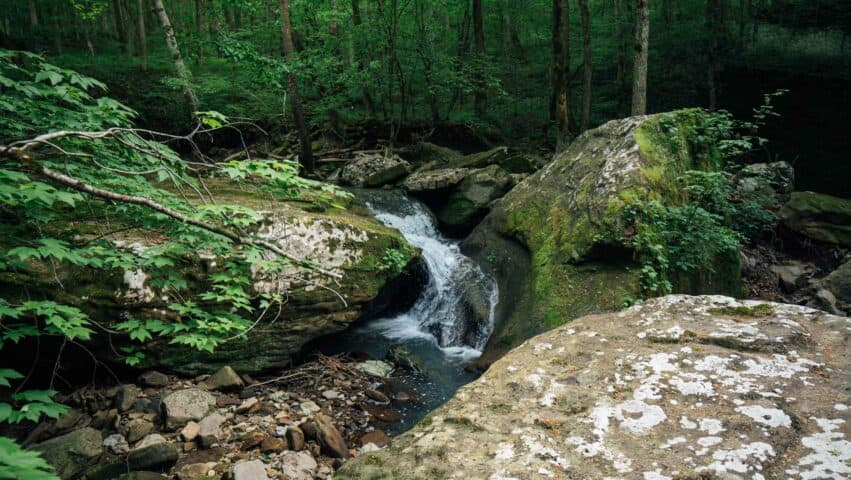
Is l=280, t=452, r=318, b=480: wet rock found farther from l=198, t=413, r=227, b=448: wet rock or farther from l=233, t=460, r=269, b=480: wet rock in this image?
l=198, t=413, r=227, b=448: wet rock

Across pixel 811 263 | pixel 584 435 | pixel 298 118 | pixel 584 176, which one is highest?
pixel 298 118

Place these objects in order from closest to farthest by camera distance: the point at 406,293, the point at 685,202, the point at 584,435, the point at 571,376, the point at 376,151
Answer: the point at 584,435
the point at 571,376
the point at 685,202
the point at 406,293
the point at 376,151

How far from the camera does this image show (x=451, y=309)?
7750 millimetres

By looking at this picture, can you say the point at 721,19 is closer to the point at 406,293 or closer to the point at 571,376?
the point at 406,293

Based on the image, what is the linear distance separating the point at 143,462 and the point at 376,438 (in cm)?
225

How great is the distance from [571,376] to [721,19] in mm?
20574

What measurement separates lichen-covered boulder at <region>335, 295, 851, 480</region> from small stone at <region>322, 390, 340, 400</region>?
333 cm

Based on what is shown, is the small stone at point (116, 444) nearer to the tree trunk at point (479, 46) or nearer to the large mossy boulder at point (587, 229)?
the large mossy boulder at point (587, 229)

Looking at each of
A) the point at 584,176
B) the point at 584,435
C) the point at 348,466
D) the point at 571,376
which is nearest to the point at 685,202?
the point at 584,176

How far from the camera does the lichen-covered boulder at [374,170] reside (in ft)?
41.4

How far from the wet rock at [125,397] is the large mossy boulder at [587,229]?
14.5ft

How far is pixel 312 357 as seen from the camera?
633 centimetres

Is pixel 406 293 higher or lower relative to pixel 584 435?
lower

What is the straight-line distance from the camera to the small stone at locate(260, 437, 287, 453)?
441 centimetres
